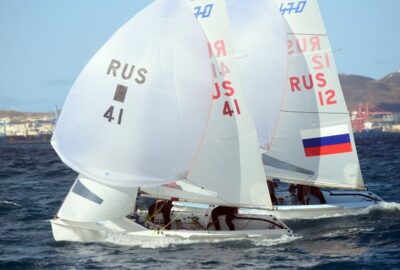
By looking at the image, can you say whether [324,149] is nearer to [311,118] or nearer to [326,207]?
[311,118]

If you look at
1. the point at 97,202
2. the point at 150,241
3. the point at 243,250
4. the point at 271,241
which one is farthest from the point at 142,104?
the point at 271,241

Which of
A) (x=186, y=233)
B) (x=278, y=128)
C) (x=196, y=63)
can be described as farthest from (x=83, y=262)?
(x=278, y=128)

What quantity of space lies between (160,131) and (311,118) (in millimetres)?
8351

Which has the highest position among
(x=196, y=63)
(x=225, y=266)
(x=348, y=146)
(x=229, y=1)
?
(x=229, y=1)

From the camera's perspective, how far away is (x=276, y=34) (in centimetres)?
2559

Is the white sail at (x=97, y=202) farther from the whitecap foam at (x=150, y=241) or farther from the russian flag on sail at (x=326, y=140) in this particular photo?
the russian flag on sail at (x=326, y=140)

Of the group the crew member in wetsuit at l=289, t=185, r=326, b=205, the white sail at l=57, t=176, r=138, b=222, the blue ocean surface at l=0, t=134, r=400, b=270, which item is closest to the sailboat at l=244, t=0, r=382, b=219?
the crew member in wetsuit at l=289, t=185, r=326, b=205

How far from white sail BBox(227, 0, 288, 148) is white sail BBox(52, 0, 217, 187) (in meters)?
6.04

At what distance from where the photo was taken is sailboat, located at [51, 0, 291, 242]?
19.2 m

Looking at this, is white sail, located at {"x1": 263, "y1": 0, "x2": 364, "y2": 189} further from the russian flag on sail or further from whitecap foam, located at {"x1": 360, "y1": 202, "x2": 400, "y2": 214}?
whitecap foam, located at {"x1": 360, "y1": 202, "x2": 400, "y2": 214}

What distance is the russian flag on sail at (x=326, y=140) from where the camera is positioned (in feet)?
86.0

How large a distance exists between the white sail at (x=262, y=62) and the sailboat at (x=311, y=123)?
12.6 inches

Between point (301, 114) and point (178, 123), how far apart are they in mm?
7848

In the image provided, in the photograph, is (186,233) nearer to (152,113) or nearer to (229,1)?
(152,113)
